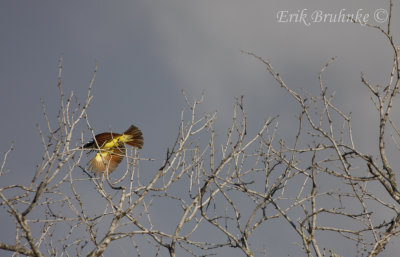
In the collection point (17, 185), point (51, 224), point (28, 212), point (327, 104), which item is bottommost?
point (28, 212)

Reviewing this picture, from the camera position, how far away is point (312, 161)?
4648mm

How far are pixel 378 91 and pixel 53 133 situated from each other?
121 inches

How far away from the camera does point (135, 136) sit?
721 cm

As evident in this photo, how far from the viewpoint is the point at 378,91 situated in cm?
439

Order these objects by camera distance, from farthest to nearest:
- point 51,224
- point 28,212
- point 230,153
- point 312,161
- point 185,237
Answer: point 51,224 < point 230,153 < point 185,237 < point 312,161 < point 28,212

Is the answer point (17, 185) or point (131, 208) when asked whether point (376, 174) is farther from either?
point (17, 185)

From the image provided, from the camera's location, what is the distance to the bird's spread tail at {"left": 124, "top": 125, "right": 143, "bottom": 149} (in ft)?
23.4

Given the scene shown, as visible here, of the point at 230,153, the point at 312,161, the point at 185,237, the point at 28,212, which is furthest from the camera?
the point at 230,153

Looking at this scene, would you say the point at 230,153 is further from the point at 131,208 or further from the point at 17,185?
the point at 17,185

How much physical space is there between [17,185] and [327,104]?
2.98 m

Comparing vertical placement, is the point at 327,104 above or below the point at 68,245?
above

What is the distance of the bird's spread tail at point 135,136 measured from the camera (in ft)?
23.4

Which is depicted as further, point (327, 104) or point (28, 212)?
point (327, 104)

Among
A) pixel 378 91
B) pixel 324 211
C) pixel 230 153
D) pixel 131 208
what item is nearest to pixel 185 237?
pixel 131 208
